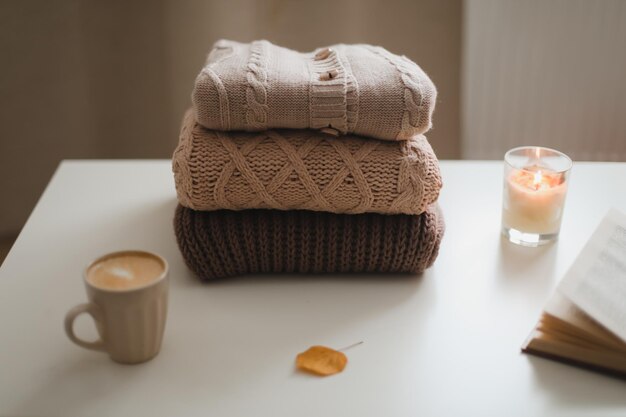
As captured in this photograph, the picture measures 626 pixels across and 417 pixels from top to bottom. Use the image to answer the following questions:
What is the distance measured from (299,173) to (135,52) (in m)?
0.88

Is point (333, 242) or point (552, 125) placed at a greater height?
point (333, 242)

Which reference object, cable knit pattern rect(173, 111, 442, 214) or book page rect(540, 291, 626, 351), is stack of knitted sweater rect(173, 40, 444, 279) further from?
book page rect(540, 291, 626, 351)

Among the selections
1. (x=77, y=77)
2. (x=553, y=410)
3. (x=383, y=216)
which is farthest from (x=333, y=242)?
(x=77, y=77)

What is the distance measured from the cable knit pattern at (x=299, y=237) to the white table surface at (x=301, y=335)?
0.03 m

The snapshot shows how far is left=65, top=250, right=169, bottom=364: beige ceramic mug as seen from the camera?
0.55 metres

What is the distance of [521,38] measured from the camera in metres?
1.36

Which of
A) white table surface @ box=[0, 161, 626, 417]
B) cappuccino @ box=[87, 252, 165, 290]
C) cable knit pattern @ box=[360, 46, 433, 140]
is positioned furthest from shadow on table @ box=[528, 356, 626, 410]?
cappuccino @ box=[87, 252, 165, 290]

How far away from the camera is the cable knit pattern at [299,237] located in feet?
2.28

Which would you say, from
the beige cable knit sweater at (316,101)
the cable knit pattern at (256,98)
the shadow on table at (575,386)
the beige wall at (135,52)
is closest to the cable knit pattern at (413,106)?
the beige cable knit sweater at (316,101)

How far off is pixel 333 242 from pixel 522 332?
0.67ft

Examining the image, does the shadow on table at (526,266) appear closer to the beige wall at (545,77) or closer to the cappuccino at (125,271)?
the cappuccino at (125,271)

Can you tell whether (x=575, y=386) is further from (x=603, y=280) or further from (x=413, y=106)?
(x=413, y=106)

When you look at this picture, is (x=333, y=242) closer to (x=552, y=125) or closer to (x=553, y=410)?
(x=553, y=410)

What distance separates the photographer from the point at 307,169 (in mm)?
665
